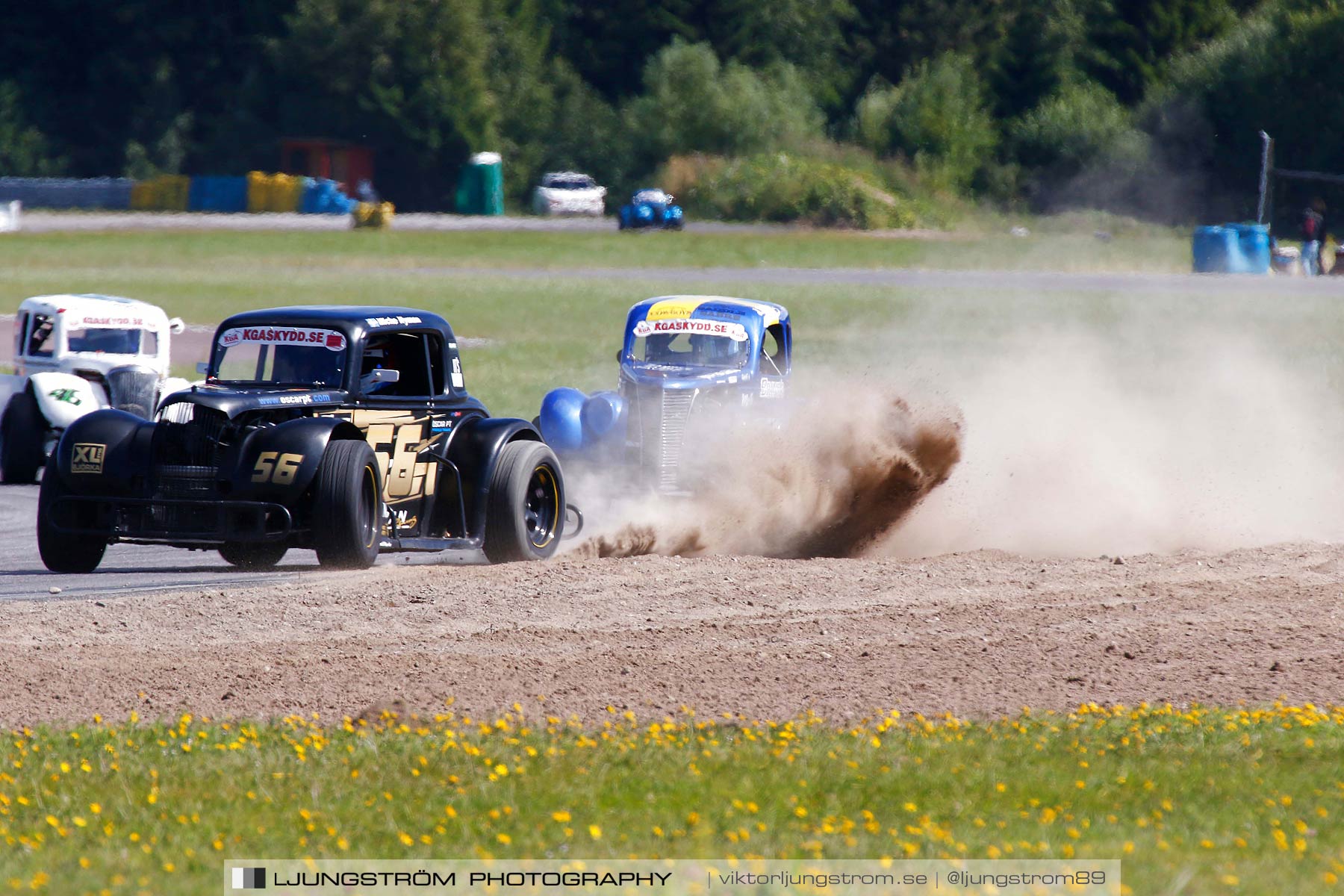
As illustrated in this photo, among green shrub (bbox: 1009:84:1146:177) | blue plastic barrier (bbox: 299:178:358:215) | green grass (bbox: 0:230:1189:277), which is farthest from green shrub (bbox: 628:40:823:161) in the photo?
green grass (bbox: 0:230:1189:277)

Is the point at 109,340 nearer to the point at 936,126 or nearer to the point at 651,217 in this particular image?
the point at 651,217

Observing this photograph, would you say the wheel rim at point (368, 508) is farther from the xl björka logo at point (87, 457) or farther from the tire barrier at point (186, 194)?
the tire barrier at point (186, 194)

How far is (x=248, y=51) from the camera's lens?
9156cm

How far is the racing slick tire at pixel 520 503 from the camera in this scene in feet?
40.1

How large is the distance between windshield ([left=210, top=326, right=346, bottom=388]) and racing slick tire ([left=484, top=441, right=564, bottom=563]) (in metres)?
1.27

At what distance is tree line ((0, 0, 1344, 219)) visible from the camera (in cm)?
6644

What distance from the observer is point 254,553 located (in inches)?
469

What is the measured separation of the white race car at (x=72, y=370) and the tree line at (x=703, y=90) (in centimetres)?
4934

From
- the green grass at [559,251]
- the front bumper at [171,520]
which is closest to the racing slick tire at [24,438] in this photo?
Result: the front bumper at [171,520]

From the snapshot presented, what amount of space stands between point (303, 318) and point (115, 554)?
2755 millimetres

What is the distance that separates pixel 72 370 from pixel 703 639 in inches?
403

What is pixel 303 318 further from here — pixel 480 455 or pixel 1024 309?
pixel 1024 309

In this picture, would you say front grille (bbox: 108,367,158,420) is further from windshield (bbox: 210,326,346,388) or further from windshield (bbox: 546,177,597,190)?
windshield (bbox: 546,177,597,190)

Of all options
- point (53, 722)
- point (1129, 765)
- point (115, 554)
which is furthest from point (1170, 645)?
point (115, 554)
